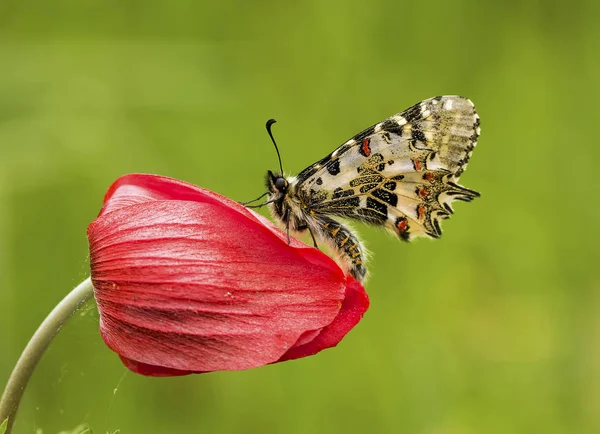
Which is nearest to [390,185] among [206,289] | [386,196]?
[386,196]

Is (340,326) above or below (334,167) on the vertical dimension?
below

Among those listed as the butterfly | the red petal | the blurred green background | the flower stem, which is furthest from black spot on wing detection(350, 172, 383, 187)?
the blurred green background

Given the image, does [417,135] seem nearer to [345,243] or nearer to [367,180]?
[367,180]


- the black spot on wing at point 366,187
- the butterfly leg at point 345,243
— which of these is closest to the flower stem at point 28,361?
the butterfly leg at point 345,243

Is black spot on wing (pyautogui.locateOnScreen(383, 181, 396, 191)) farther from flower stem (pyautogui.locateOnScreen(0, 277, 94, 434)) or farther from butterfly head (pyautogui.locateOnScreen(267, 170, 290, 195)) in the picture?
flower stem (pyautogui.locateOnScreen(0, 277, 94, 434))

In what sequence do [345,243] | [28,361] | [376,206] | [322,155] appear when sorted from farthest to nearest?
[322,155] < [376,206] < [345,243] < [28,361]

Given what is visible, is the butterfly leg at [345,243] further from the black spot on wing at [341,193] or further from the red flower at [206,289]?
the red flower at [206,289]

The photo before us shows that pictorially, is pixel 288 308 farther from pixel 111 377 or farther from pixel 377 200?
pixel 111 377

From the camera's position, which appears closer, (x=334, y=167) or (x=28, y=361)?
A: (x=28, y=361)
